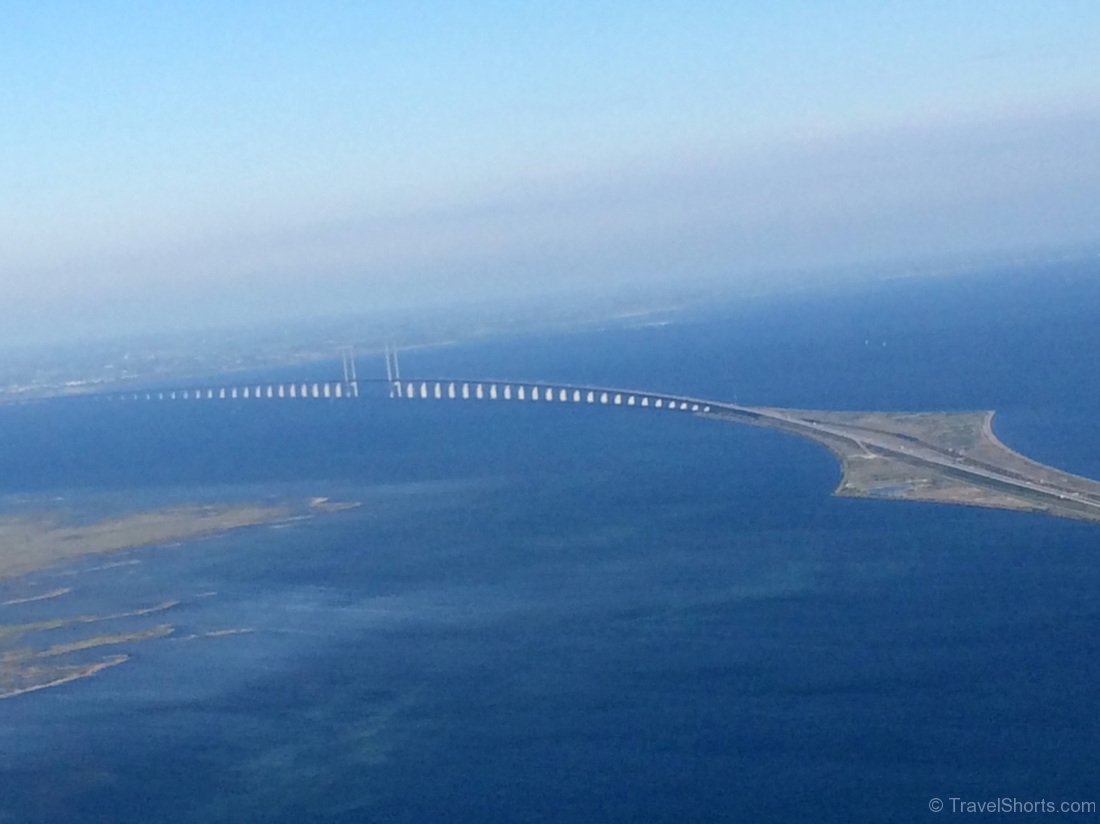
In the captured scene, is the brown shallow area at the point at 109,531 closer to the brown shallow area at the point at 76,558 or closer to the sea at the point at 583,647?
the brown shallow area at the point at 76,558

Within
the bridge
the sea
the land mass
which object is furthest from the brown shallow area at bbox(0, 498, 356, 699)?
the bridge

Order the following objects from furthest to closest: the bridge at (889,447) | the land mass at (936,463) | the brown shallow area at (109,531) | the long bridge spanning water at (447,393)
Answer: the long bridge spanning water at (447,393) → the brown shallow area at (109,531) → the bridge at (889,447) → the land mass at (936,463)

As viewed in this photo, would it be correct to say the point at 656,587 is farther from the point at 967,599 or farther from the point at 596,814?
the point at 596,814

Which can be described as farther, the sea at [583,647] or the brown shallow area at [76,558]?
the brown shallow area at [76,558]

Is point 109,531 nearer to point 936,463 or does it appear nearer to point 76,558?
point 76,558

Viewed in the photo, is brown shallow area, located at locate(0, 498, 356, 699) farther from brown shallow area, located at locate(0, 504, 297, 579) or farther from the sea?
the sea

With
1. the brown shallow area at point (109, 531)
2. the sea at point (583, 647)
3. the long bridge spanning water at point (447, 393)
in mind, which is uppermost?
the long bridge spanning water at point (447, 393)

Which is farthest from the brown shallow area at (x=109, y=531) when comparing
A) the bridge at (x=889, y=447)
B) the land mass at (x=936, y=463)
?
the bridge at (x=889, y=447)
